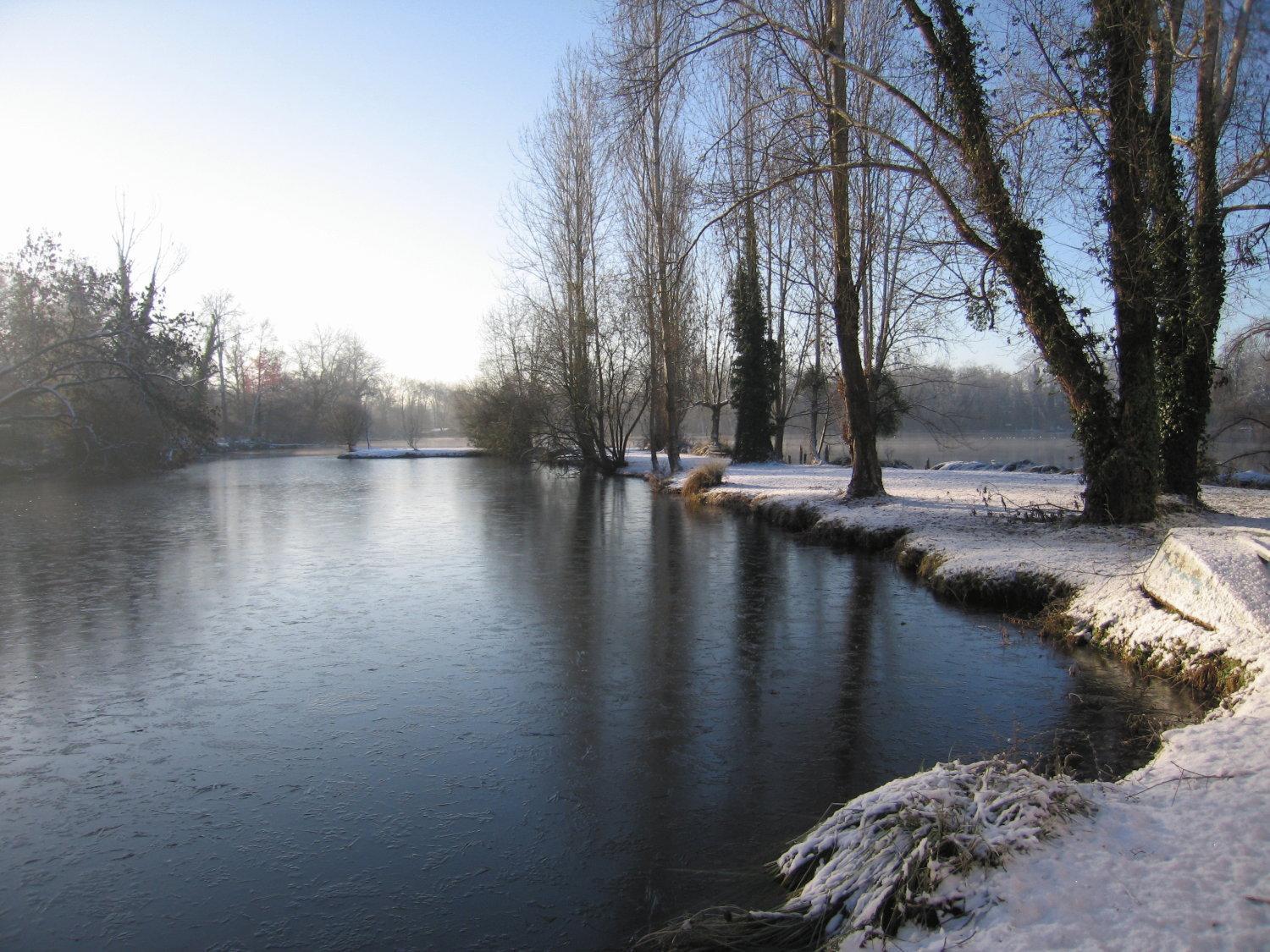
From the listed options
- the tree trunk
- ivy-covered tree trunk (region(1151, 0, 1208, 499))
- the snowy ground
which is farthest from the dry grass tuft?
the snowy ground

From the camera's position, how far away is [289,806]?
434cm

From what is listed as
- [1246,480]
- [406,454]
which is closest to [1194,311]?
[1246,480]

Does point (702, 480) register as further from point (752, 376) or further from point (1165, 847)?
point (1165, 847)

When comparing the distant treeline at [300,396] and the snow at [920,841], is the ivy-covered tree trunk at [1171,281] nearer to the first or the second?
the snow at [920,841]

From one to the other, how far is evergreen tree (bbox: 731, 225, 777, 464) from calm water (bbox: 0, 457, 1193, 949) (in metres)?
18.5

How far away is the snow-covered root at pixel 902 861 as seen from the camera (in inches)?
114

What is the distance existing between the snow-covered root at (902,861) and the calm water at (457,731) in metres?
0.32

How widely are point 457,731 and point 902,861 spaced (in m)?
3.16

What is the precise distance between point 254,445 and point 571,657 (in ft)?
189

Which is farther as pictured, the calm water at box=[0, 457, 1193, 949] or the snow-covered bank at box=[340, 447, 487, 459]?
the snow-covered bank at box=[340, 447, 487, 459]

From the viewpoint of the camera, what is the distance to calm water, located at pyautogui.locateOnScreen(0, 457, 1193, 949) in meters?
3.54

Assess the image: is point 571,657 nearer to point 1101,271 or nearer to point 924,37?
point 1101,271

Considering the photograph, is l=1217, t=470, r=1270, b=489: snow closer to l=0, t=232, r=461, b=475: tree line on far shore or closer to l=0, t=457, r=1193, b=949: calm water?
l=0, t=457, r=1193, b=949: calm water

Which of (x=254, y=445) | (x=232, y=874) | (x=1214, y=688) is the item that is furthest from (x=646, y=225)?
(x=254, y=445)
